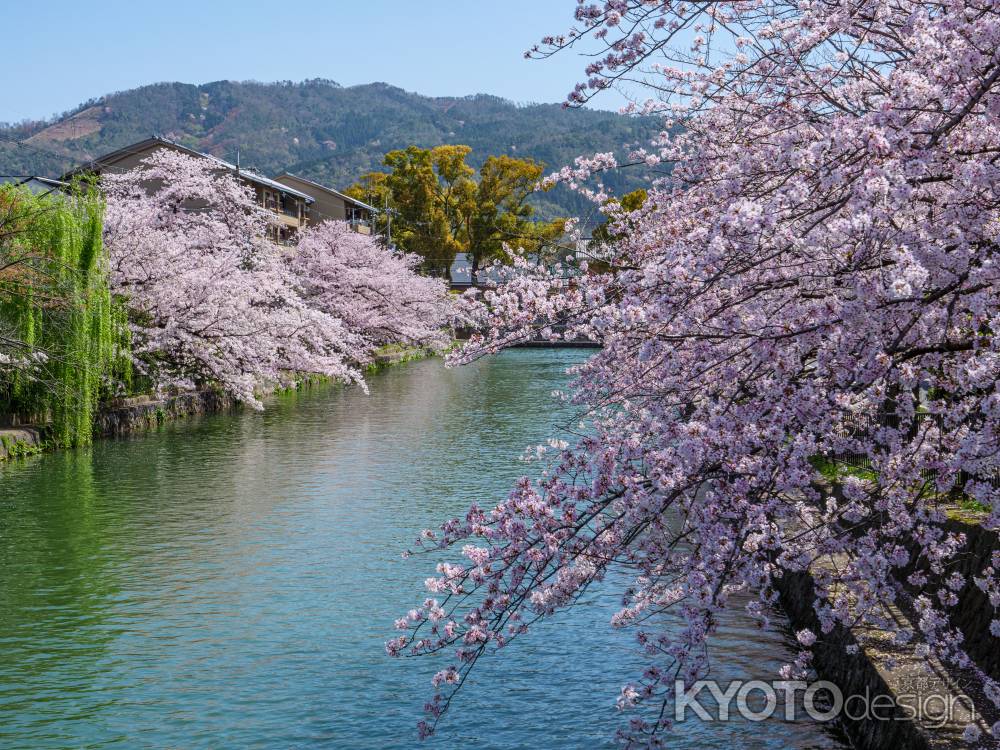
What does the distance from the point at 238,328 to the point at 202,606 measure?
16.9m

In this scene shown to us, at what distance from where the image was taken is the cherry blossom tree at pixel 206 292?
25.5 metres

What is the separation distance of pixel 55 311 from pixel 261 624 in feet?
40.6

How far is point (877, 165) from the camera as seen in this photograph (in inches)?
A: 166

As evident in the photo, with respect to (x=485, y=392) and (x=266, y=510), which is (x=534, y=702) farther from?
(x=485, y=392)

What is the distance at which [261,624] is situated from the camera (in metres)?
10.3

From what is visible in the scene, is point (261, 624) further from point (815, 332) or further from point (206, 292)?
point (206, 292)

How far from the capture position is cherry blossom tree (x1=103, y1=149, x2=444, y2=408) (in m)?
25.5

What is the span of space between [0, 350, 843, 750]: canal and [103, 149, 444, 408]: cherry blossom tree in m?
6.00

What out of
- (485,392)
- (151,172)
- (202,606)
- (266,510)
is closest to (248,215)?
(151,172)

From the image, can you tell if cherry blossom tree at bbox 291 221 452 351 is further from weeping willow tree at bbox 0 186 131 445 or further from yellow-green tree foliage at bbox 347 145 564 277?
yellow-green tree foliage at bbox 347 145 564 277

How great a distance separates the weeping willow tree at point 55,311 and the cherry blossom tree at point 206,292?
3023mm

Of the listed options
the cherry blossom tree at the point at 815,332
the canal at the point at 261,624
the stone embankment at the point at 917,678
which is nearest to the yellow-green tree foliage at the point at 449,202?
the canal at the point at 261,624
